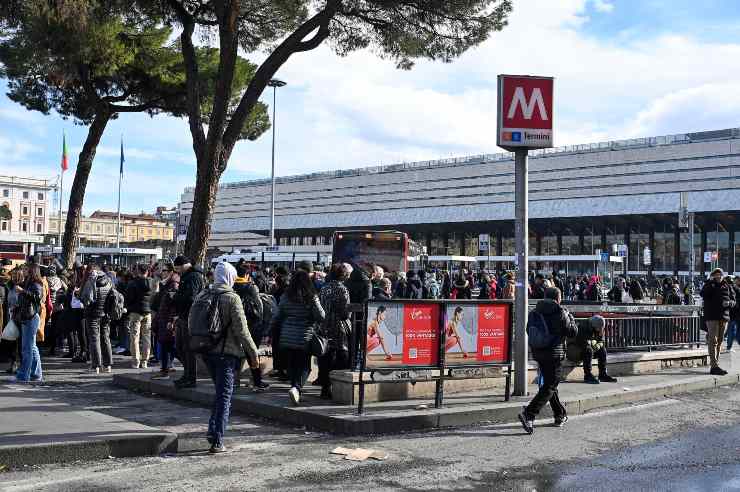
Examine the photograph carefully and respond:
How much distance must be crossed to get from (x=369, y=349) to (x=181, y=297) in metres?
3.25

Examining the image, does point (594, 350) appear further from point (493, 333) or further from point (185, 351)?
point (185, 351)

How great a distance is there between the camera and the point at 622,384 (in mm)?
11289

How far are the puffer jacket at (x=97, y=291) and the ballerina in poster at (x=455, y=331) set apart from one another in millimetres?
5989

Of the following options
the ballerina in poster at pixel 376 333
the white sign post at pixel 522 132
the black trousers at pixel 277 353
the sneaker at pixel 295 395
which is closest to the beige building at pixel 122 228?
the black trousers at pixel 277 353

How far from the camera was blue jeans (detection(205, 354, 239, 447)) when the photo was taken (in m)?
6.78

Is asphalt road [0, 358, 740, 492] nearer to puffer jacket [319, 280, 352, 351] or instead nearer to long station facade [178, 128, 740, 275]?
puffer jacket [319, 280, 352, 351]

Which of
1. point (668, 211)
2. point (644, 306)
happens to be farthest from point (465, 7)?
point (668, 211)

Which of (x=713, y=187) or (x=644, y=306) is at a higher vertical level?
(x=713, y=187)

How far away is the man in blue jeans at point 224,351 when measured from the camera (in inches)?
267

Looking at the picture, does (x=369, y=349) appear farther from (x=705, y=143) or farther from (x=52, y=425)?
(x=705, y=143)

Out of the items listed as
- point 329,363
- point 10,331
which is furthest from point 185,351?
point 10,331

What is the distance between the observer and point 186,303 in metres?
10.3

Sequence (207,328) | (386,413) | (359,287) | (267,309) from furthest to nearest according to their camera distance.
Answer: (359,287) → (267,309) → (386,413) → (207,328)

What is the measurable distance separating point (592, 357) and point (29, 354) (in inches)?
327
